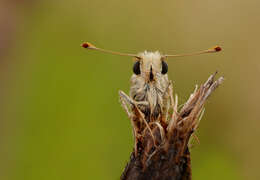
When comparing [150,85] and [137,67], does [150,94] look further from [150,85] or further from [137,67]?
[137,67]

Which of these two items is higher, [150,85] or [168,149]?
[150,85]

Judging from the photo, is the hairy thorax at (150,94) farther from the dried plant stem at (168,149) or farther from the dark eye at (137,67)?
the dried plant stem at (168,149)

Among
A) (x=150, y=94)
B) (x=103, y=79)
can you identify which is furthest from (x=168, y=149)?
(x=103, y=79)

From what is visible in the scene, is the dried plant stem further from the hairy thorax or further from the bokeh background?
the bokeh background

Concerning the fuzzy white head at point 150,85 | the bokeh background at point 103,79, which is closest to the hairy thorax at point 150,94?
the fuzzy white head at point 150,85

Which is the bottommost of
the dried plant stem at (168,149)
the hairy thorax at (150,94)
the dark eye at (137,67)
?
the dried plant stem at (168,149)

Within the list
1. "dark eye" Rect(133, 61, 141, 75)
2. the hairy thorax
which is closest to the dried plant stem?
the hairy thorax

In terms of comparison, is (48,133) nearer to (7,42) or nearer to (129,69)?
(129,69)

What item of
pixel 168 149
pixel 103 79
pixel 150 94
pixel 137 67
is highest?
pixel 103 79
